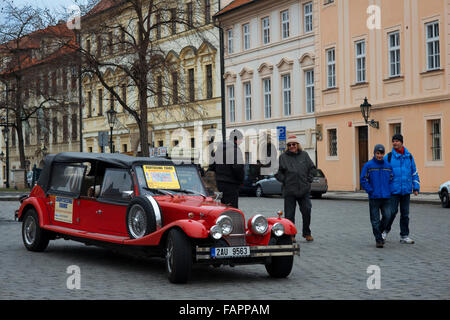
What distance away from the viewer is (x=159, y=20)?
127 feet

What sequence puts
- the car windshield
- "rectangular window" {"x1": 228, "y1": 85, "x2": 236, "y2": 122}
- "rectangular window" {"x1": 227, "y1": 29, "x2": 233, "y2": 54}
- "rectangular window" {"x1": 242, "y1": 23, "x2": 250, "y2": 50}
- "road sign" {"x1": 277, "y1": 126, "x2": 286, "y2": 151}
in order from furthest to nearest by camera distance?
1. "rectangular window" {"x1": 227, "y1": 29, "x2": 233, "y2": 54}
2. "rectangular window" {"x1": 228, "y1": 85, "x2": 236, "y2": 122}
3. "rectangular window" {"x1": 242, "y1": 23, "x2": 250, "y2": 50}
4. "road sign" {"x1": 277, "y1": 126, "x2": 286, "y2": 151}
5. the car windshield

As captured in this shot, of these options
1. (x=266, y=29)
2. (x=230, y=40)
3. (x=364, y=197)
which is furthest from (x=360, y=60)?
(x=230, y=40)

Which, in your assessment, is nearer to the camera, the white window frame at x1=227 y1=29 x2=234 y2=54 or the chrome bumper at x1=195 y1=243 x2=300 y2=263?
the chrome bumper at x1=195 y1=243 x2=300 y2=263

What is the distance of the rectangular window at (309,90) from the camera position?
135 feet

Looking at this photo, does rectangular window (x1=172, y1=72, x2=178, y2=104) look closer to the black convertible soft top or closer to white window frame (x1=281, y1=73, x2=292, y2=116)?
white window frame (x1=281, y1=73, x2=292, y2=116)

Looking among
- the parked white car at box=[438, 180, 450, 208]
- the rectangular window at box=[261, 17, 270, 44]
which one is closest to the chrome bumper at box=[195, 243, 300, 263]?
the parked white car at box=[438, 180, 450, 208]

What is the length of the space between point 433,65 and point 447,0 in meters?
2.71

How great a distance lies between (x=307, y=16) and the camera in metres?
41.3

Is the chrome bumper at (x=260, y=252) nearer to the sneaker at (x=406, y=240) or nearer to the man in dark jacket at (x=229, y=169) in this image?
the man in dark jacket at (x=229, y=169)

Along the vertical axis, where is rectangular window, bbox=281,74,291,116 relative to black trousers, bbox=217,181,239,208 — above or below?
above

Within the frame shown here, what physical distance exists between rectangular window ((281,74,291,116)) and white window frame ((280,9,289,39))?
226 cm

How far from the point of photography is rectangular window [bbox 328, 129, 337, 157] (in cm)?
3944

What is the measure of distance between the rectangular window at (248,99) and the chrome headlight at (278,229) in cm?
3696
